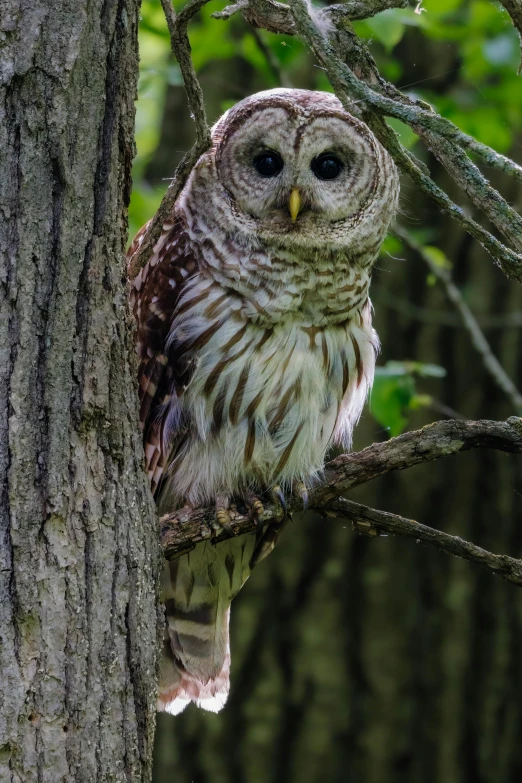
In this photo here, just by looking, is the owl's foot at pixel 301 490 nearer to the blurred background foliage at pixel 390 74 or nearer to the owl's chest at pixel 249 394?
the owl's chest at pixel 249 394

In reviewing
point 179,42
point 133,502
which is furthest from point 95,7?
point 133,502

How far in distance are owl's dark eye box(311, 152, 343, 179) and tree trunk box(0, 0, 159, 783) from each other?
1.38 meters

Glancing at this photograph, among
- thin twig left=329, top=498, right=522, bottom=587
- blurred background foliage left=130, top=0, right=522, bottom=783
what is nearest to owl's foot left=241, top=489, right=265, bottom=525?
thin twig left=329, top=498, right=522, bottom=587

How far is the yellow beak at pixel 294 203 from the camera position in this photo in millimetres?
3314

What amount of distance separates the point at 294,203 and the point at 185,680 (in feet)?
5.75

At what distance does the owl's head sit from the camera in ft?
11.1

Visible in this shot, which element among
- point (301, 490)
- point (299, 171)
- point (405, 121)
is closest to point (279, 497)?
point (301, 490)

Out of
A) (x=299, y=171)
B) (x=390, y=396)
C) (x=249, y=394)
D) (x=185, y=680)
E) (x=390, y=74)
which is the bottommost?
(x=185, y=680)

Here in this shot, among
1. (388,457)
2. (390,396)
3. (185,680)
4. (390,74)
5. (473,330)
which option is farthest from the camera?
(390,74)

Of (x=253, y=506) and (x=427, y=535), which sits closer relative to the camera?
(x=427, y=535)

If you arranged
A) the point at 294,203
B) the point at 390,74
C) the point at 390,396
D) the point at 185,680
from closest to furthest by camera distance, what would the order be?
the point at 294,203 < the point at 185,680 < the point at 390,396 < the point at 390,74

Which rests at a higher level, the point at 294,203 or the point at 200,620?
the point at 294,203

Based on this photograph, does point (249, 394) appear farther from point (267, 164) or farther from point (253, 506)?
point (267, 164)

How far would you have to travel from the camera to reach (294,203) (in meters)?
3.32
